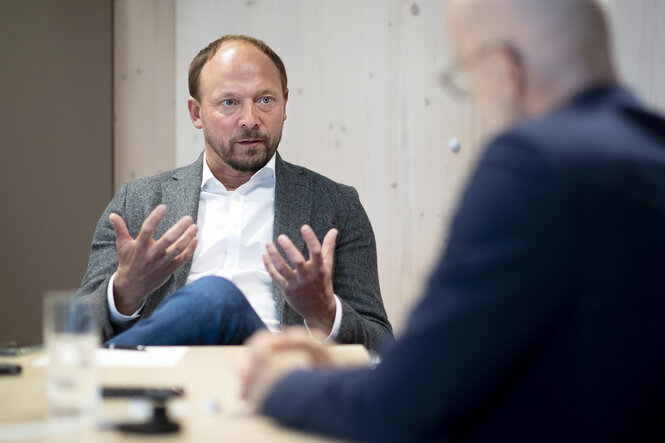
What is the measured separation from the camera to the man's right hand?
5.50 feet

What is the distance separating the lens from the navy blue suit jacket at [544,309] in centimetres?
58

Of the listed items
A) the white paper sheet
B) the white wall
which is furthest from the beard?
the white paper sheet

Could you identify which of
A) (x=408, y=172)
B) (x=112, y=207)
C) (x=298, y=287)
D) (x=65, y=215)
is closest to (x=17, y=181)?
(x=65, y=215)

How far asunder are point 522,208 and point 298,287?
1.13m

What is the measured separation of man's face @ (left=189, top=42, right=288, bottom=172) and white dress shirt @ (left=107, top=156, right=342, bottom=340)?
7 centimetres

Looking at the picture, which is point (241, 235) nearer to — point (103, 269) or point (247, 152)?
point (247, 152)

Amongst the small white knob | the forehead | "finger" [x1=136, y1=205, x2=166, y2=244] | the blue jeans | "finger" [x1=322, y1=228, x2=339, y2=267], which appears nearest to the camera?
the blue jeans

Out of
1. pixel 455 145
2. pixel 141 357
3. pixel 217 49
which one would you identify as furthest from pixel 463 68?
pixel 455 145

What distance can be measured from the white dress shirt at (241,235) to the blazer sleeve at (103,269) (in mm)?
222

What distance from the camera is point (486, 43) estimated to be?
735 millimetres

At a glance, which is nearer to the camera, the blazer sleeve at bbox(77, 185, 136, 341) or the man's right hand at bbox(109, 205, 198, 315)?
the man's right hand at bbox(109, 205, 198, 315)

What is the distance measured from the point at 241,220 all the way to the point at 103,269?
1.34 ft

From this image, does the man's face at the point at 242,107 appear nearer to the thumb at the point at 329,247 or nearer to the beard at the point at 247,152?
the beard at the point at 247,152

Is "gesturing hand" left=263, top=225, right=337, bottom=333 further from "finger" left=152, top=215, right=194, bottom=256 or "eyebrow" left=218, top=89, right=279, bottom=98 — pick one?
"eyebrow" left=218, top=89, right=279, bottom=98
